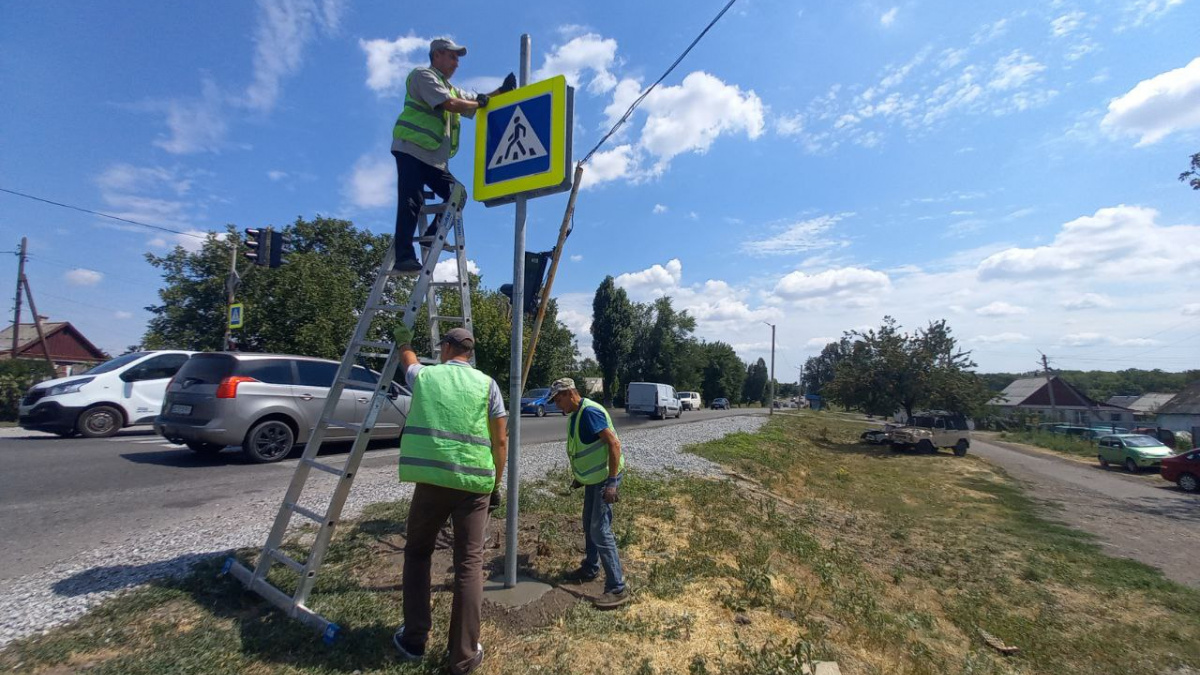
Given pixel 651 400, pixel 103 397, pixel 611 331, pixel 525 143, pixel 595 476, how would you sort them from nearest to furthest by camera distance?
pixel 525 143 → pixel 595 476 → pixel 103 397 → pixel 651 400 → pixel 611 331

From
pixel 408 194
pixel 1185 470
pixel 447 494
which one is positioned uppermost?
pixel 408 194

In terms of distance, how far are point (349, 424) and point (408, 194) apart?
1715mm

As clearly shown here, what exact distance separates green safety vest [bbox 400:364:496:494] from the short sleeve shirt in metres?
1.34

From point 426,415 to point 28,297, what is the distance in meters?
35.0

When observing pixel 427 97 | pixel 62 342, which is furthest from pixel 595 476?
pixel 62 342

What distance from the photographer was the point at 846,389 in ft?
104

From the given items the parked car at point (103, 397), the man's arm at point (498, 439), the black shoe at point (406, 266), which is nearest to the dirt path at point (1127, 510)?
the man's arm at point (498, 439)

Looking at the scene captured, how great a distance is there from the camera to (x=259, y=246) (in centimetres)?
1479

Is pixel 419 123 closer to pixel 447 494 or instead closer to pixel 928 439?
pixel 447 494

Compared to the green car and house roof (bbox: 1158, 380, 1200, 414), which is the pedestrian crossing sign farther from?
house roof (bbox: 1158, 380, 1200, 414)

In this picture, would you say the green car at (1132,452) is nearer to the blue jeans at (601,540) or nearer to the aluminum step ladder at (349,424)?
the blue jeans at (601,540)

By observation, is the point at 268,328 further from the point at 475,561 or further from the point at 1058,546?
the point at 1058,546

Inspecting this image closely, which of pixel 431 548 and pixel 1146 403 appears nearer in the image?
pixel 431 548

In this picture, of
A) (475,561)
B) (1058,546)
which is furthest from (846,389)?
(475,561)
